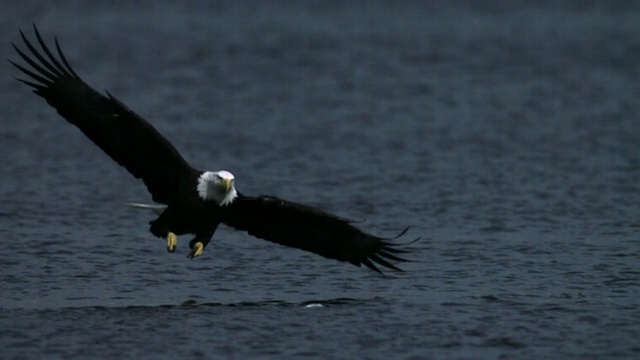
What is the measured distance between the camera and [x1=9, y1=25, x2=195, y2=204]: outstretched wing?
9.56 meters

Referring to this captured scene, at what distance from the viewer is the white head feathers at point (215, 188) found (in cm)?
955

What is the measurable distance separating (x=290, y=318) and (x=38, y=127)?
9229mm

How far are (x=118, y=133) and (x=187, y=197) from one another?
59 centimetres

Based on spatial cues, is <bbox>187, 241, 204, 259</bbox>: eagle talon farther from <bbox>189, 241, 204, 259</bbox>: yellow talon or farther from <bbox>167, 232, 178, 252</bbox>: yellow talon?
<bbox>167, 232, 178, 252</bbox>: yellow talon

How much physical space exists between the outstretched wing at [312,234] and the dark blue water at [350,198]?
25 cm

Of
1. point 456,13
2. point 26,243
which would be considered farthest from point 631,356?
point 456,13

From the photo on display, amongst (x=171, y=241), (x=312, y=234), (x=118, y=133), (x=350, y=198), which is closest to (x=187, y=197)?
(x=171, y=241)

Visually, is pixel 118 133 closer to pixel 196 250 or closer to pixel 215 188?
pixel 215 188

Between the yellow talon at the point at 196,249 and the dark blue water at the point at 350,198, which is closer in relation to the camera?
the dark blue water at the point at 350,198

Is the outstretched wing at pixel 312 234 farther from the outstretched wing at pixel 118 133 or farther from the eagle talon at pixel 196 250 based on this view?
the outstretched wing at pixel 118 133

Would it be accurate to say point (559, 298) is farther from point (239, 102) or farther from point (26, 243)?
point (239, 102)

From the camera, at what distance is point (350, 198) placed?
13305 millimetres

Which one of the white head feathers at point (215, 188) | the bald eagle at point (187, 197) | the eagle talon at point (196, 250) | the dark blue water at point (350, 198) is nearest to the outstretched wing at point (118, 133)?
the bald eagle at point (187, 197)

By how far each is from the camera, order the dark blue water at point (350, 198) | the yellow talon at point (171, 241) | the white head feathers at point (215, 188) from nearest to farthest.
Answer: the dark blue water at point (350, 198) < the white head feathers at point (215, 188) < the yellow talon at point (171, 241)
